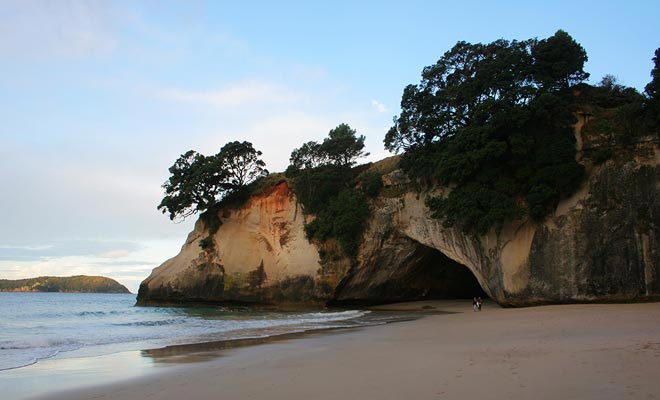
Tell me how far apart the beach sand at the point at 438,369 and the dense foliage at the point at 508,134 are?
9.35 metres

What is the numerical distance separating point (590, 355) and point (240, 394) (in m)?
5.41

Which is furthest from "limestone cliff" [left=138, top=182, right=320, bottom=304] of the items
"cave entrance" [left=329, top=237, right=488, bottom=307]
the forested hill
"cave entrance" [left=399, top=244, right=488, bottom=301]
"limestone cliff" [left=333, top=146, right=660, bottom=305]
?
the forested hill

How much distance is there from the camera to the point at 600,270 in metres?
18.5

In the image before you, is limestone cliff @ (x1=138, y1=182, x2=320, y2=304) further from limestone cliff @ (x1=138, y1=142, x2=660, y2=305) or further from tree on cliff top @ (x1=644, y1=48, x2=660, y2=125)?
tree on cliff top @ (x1=644, y1=48, x2=660, y2=125)

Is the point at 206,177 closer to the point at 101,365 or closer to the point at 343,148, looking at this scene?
the point at 343,148

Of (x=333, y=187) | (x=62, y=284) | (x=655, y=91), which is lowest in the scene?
(x=62, y=284)

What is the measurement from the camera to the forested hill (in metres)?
127

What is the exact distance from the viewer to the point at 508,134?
21.3 meters

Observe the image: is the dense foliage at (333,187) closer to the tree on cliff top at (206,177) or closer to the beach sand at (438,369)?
the tree on cliff top at (206,177)

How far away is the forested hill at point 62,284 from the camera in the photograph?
12656cm

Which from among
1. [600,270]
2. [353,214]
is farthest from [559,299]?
[353,214]

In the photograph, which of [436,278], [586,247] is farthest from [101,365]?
[436,278]

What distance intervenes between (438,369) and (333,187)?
24533 millimetres

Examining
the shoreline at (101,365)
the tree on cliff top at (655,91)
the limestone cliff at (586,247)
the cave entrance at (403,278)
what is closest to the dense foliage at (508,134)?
the limestone cliff at (586,247)
